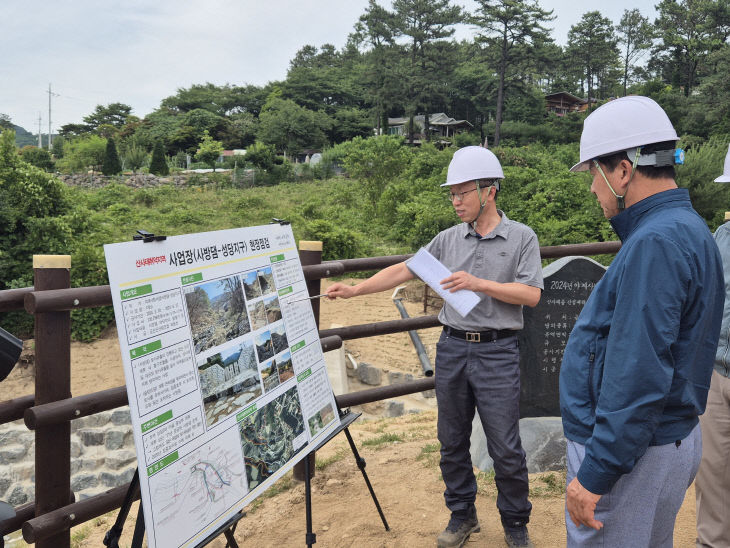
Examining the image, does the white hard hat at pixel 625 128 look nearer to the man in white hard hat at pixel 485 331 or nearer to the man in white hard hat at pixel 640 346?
the man in white hard hat at pixel 640 346

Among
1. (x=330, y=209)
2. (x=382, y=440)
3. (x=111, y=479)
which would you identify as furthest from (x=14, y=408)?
(x=330, y=209)

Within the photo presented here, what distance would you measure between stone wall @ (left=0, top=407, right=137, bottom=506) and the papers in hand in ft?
21.4

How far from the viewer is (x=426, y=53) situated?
49.0 metres

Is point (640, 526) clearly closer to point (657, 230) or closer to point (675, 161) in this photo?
point (657, 230)

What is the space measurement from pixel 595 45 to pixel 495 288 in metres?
51.4

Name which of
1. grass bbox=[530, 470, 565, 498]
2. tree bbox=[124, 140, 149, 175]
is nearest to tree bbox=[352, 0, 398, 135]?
tree bbox=[124, 140, 149, 175]

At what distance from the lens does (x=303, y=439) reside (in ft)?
8.43

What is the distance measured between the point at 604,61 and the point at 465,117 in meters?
12.1

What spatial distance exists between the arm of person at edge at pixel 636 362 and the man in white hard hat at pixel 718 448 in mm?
1288

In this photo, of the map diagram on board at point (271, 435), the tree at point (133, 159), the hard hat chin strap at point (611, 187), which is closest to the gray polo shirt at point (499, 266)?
the map diagram on board at point (271, 435)

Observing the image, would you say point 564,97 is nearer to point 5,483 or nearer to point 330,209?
point 330,209

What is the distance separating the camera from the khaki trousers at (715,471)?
2641mm

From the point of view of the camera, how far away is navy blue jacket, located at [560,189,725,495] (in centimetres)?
150

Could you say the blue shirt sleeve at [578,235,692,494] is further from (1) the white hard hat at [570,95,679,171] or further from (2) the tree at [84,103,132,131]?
(2) the tree at [84,103,132,131]
